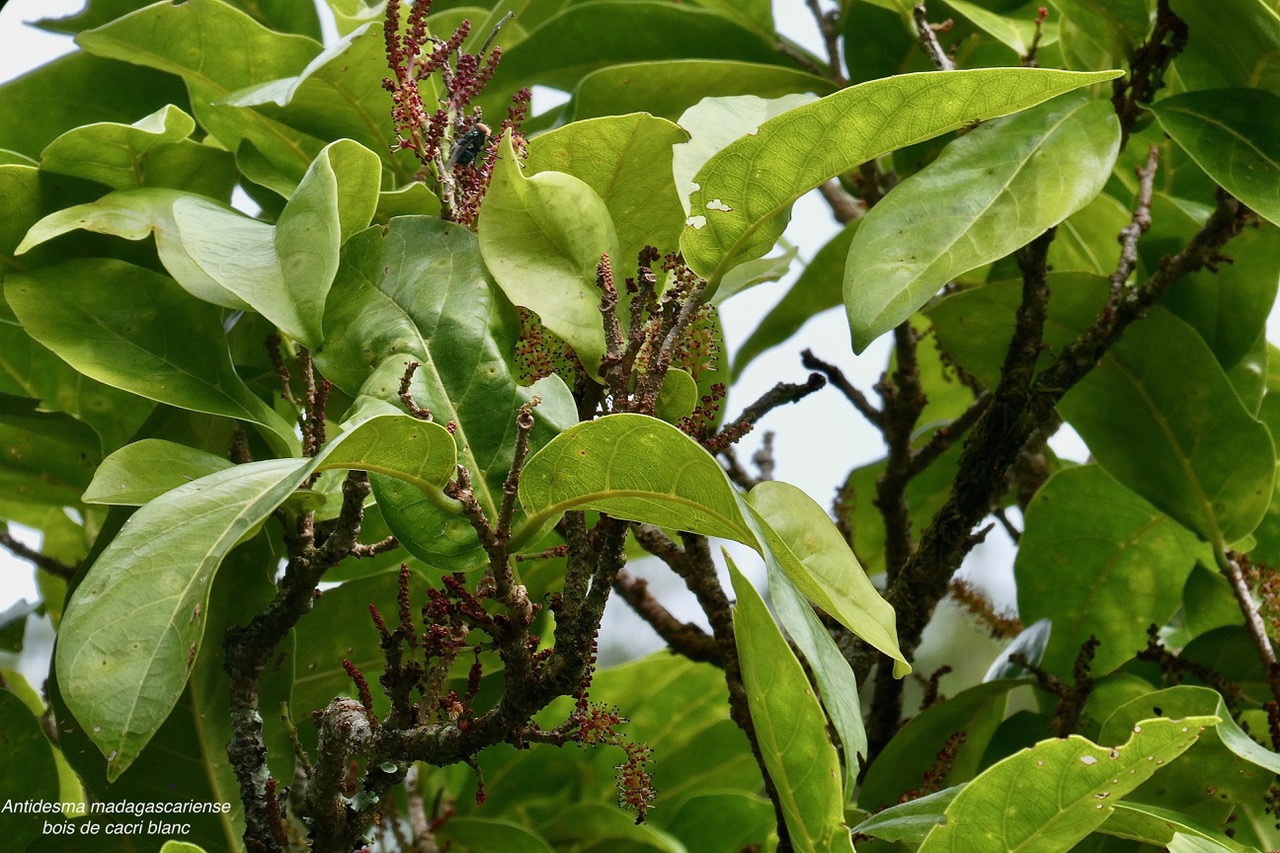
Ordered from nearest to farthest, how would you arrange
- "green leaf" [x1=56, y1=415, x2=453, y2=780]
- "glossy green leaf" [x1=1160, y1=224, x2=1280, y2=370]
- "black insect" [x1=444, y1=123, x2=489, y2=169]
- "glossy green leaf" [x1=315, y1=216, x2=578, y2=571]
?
"green leaf" [x1=56, y1=415, x2=453, y2=780], "glossy green leaf" [x1=315, y1=216, x2=578, y2=571], "black insect" [x1=444, y1=123, x2=489, y2=169], "glossy green leaf" [x1=1160, y1=224, x2=1280, y2=370]

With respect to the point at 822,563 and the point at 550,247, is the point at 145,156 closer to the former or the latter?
the point at 550,247

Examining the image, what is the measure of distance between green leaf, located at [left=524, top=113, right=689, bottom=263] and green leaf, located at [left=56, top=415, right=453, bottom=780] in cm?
Answer: 21

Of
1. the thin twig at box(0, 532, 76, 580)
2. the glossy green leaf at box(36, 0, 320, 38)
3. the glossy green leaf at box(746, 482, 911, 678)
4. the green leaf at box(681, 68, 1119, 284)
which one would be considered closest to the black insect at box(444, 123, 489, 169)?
the green leaf at box(681, 68, 1119, 284)

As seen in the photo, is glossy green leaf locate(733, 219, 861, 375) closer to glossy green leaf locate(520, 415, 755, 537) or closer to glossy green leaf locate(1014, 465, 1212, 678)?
glossy green leaf locate(1014, 465, 1212, 678)

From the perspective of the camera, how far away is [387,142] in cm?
85

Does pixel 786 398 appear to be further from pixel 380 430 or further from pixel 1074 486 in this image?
pixel 1074 486

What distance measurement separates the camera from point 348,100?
2.71 ft

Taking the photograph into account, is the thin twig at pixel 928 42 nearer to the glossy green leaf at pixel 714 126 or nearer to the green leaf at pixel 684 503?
the glossy green leaf at pixel 714 126

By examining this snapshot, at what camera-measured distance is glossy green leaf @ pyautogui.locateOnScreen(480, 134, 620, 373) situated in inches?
24.3

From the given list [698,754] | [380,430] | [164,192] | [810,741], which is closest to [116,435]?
[164,192]

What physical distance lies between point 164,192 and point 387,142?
173mm

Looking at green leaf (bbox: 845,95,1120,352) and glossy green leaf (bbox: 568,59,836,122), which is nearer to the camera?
green leaf (bbox: 845,95,1120,352)

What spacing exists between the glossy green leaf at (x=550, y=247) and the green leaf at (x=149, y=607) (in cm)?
13

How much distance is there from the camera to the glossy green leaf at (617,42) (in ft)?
3.31
